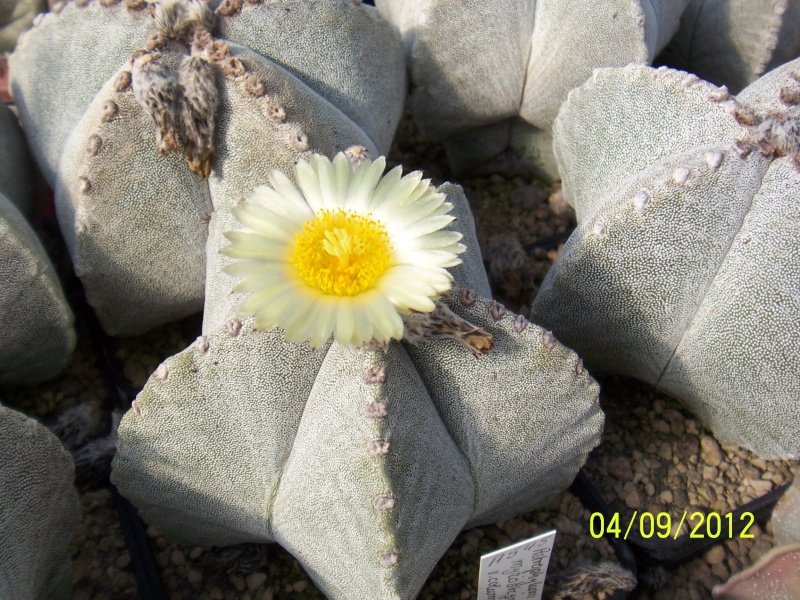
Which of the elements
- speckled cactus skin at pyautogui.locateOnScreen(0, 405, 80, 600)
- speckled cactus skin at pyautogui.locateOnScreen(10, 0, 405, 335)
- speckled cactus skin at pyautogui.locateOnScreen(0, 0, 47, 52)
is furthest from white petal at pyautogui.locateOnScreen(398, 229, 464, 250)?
speckled cactus skin at pyautogui.locateOnScreen(0, 0, 47, 52)

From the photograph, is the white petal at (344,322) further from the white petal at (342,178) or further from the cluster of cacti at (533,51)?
the cluster of cacti at (533,51)

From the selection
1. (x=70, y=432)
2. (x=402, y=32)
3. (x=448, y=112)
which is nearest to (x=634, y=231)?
(x=448, y=112)

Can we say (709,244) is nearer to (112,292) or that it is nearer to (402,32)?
(402,32)

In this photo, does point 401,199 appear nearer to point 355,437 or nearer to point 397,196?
point 397,196

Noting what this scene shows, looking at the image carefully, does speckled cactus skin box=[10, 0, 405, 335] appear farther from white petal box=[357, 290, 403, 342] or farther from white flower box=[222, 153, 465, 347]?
white petal box=[357, 290, 403, 342]

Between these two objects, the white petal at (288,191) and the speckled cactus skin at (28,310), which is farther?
the speckled cactus skin at (28,310)
